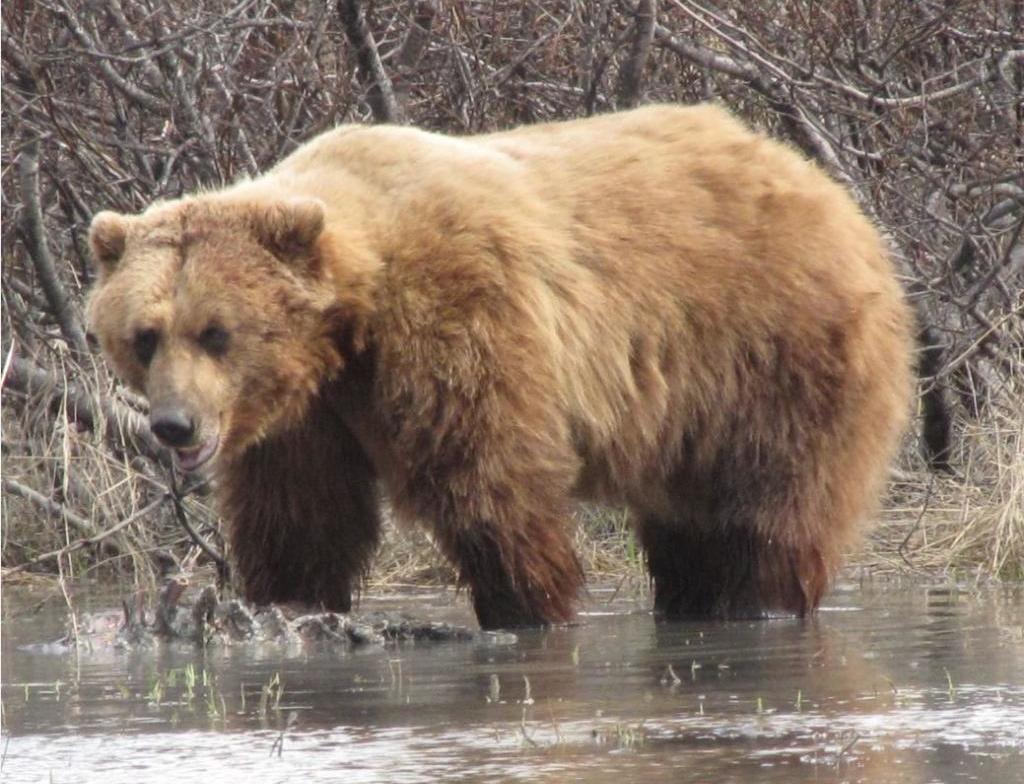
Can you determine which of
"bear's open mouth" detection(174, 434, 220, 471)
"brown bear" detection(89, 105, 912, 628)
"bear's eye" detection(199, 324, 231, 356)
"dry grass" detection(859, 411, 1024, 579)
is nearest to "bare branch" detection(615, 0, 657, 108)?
"brown bear" detection(89, 105, 912, 628)

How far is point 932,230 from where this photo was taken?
983 centimetres

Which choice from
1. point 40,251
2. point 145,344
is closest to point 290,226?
point 145,344

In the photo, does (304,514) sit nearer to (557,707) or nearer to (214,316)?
(214,316)

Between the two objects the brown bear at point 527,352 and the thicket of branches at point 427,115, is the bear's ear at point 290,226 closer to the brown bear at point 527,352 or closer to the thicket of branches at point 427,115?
the brown bear at point 527,352

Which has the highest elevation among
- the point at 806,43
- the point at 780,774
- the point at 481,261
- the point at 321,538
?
the point at 806,43

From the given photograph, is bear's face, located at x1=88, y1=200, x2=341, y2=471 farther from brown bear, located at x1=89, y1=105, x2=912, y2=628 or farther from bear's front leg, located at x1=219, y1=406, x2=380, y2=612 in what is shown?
bear's front leg, located at x1=219, y1=406, x2=380, y2=612

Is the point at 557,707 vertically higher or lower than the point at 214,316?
lower

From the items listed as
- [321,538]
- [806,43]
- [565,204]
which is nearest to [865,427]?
[565,204]

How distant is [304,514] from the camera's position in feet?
21.2

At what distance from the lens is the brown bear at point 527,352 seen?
19.6ft

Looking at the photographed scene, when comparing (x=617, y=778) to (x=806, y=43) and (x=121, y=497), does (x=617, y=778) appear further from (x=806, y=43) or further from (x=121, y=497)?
(x=806, y=43)

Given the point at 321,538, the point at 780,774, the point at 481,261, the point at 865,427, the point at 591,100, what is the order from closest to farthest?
the point at 780,774 → the point at 481,261 → the point at 321,538 → the point at 865,427 → the point at 591,100

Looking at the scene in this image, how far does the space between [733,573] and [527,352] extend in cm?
129

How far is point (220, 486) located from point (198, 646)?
2.27 feet
